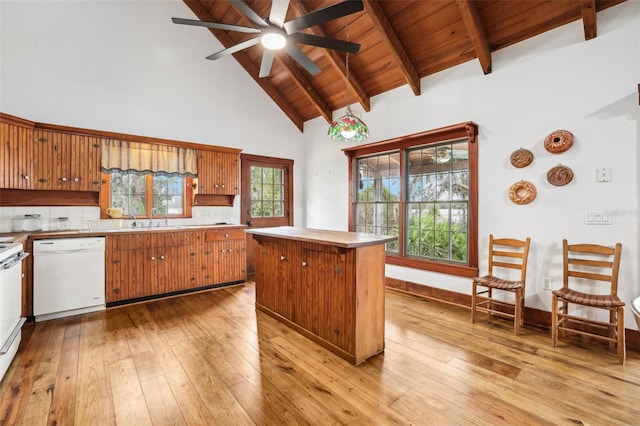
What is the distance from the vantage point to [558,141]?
9.71ft

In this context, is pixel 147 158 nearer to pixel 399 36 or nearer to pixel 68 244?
pixel 68 244

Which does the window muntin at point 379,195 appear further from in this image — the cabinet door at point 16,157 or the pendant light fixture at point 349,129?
the cabinet door at point 16,157

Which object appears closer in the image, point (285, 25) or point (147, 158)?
point (285, 25)


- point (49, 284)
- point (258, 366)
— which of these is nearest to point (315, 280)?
point (258, 366)

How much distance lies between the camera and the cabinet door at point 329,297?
238 centimetres

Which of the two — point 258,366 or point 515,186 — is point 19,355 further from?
point 515,186

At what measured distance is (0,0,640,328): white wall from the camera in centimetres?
271

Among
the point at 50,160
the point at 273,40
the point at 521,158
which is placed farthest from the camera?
the point at 50,160

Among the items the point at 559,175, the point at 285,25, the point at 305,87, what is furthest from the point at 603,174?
the point at 305,87

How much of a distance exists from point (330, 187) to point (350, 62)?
2158mm

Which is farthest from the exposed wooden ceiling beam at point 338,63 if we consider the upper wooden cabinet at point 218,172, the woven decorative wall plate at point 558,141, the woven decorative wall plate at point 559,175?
the woven decorative wall plate at point 559,175

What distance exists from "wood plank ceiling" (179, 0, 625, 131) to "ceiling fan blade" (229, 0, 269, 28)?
1.53 meters

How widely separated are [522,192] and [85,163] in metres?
5.26

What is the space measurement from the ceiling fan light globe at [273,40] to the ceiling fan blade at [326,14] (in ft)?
0.32
